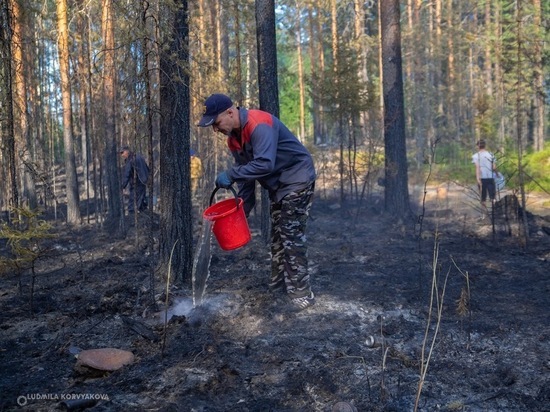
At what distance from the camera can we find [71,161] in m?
13.9

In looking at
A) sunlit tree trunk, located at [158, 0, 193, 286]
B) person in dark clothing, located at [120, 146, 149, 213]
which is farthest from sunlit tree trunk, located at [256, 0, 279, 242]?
person in dark clothing, located at [120, 146, 149, 213]

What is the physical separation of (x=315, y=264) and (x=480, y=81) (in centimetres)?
2801

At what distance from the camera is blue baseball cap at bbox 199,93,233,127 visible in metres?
4.90

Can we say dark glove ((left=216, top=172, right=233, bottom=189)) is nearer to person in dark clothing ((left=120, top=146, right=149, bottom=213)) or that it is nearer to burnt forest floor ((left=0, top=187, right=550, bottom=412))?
burnt forest floor ((left=0, top=187, right=550, bottom=412))

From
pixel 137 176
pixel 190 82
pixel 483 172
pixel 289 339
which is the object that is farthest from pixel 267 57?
pixel 483 172

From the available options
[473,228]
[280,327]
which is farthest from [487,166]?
[280,327]

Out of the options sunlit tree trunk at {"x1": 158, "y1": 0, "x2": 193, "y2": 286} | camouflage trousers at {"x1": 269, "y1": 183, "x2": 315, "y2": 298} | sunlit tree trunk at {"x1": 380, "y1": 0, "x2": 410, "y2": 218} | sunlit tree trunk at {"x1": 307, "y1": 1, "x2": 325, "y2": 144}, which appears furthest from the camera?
sunlit tree trunk at {"x1": 307, "y1": 1, "x2": 325, "y2": 144}

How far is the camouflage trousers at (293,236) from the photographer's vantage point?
17.6 ft

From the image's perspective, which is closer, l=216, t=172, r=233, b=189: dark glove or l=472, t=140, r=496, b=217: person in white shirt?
l=216, t=172, r=233, b=189: dark glove

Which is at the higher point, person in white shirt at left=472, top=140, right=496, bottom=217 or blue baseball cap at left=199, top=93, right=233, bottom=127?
blue baseball cap at left=199, top=93, right=233, bottom=127

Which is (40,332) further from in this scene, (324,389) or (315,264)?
(315,264)

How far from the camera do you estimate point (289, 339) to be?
4.71 m

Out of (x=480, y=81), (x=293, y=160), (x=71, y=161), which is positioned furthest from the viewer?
(x=480, y=81)

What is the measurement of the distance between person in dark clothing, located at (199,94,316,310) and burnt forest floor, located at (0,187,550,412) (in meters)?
0.33
